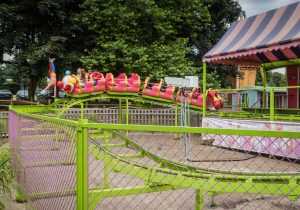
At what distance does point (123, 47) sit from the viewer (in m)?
19.3

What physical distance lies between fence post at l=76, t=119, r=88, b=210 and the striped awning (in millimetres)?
7882

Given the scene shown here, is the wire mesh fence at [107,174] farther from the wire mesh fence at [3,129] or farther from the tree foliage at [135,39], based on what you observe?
the tree foliage at [135,39]

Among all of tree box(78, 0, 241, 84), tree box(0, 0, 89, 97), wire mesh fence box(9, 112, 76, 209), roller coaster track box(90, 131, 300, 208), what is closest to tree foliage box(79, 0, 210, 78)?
tree box(78, 0, 241, 84)

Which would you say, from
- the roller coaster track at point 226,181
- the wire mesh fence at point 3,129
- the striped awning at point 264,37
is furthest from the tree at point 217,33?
the roller coaster track at point 226,181

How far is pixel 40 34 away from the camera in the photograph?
72.7ft

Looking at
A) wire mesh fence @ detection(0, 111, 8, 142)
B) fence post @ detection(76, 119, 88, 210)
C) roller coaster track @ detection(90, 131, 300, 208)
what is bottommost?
wire mesh fence @ detection(0, 111, 8, 142)

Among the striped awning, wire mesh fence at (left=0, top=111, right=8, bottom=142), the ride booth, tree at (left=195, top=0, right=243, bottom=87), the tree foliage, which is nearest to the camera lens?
the ride booth

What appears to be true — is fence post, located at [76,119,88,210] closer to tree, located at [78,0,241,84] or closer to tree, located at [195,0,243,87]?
tree, located at [78,0,241,84]

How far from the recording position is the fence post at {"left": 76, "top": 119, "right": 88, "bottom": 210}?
2.72 metres

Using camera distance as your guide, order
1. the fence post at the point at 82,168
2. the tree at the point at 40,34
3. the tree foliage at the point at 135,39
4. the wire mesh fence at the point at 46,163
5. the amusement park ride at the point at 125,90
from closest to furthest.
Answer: the fence post at the point at 82,168 → the wire mesh fence at the point at 46,163 → the amusement park ride at the point at 125,90 → the tree foliage at the point at 135,39 → the tree at the point at 40,34

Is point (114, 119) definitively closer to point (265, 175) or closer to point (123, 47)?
point (123, 47)

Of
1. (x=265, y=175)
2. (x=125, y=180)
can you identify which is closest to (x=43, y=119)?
(x=265, y=175)

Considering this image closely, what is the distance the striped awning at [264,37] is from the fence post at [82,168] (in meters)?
7.88

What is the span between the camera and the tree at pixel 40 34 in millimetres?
20016
